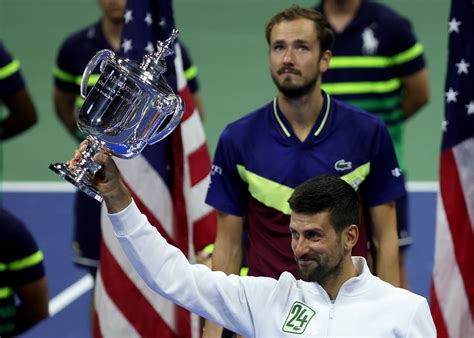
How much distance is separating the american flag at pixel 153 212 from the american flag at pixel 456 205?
3.89ft

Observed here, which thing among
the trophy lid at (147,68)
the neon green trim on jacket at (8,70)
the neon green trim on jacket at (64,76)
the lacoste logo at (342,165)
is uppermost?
the trophy lid at (147,68)

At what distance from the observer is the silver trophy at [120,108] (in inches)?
185

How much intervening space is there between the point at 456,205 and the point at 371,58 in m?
1.55

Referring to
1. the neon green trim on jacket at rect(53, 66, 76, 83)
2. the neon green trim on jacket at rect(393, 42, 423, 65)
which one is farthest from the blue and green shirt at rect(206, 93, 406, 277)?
the neon green trim on jacket at rect(53, 66, 76, 83)

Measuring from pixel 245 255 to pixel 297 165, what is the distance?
1003 millimetres

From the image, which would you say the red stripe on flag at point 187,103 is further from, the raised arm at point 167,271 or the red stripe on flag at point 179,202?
the raised arm at point 167,271

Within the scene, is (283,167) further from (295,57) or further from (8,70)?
(8,70)

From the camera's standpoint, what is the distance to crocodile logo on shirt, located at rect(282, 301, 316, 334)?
4.78 metres

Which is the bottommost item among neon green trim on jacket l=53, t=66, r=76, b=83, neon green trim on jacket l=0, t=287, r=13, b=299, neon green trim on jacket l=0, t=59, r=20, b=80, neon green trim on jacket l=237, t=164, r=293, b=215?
neon green trim on jacket l=0, t=287, r=13, b=299

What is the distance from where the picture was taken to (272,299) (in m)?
4.91

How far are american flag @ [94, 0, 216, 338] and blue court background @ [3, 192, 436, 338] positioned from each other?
2690mm

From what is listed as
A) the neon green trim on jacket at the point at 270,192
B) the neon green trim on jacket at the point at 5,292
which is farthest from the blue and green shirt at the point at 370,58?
the neon green trim on jacket at the point at 5,292

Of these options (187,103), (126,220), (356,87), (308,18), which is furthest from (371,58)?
(126,220)

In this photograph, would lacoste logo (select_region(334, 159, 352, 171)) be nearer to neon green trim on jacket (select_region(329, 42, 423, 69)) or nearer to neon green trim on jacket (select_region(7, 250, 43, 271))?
neon green trim on jacket (select_region(7, 250, 43, 271))
